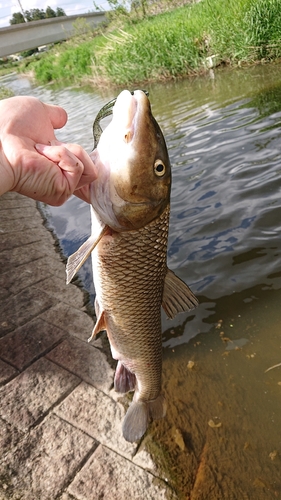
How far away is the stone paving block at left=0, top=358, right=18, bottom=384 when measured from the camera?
9.36 feet

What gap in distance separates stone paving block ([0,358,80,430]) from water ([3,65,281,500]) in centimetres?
69

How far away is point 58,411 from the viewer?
2.66 metres

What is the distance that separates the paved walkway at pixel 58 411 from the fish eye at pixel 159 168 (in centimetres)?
172

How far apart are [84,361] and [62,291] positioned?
1221 mm

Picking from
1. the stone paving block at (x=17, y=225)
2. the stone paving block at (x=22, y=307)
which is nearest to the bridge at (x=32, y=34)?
the stone paving block at (x=17, y=225)

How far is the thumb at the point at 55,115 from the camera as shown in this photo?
1.36 metres

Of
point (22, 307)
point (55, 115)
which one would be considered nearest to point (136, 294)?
point (55, 115)

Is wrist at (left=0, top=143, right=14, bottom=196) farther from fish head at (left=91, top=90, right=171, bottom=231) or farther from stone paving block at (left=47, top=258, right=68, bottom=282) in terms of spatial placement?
stone paving block at (left=47, top=258, right=68, bottom=282)

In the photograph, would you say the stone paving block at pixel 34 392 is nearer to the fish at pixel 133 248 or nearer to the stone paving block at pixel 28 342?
Answer: the stone paving block at pixel 28 342

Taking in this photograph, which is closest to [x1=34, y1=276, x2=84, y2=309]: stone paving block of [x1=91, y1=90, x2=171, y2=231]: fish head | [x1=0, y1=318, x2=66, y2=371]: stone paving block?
[x1=0, y1=318, x2=66, y2=371]: stone paving block

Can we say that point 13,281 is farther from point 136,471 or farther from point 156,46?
point 156,46

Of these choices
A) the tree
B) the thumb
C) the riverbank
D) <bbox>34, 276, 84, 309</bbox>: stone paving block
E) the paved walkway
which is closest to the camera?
the thumb

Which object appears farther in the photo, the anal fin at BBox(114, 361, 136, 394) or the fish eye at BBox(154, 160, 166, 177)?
the anal fin at BBox(114, 361, 136, 394)

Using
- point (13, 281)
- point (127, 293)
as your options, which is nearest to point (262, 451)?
point (127, 293)
